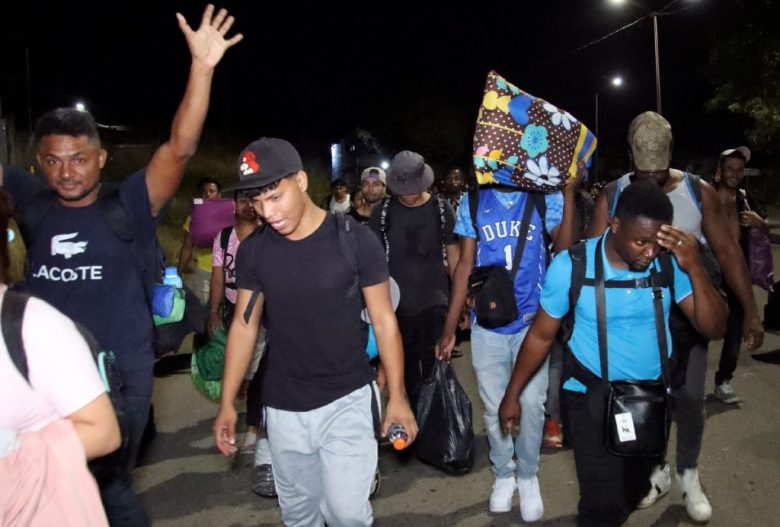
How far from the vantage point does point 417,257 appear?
18.0 feet

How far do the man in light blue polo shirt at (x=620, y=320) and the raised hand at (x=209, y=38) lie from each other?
1.73m

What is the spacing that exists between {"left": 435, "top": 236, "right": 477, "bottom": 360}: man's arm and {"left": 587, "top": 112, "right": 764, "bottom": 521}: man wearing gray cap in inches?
29.4

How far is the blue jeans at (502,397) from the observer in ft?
14.2

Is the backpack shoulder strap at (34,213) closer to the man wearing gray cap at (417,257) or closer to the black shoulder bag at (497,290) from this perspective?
the black shoulder bag at (497,290)

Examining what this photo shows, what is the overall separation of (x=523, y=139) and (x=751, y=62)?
19.8 m

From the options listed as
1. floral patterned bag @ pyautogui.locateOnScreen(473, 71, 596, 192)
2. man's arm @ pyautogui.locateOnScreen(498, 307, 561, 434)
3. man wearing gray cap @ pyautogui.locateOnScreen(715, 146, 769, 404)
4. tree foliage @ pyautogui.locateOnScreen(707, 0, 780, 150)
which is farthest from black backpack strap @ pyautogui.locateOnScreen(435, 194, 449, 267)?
tree foliage @ pyautogui.locateOnScreen(707, 0, 780, 150)

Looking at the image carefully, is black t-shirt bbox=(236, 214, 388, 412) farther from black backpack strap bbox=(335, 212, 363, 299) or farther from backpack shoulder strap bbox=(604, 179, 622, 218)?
backpack shoulder strap bbox=(604, 179, 622, 218)

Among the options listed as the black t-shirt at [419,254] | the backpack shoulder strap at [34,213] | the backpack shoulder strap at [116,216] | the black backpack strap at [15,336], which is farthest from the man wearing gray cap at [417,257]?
the black backpack strap at [15,336]

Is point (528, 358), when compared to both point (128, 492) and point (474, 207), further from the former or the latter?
point (128, 492)

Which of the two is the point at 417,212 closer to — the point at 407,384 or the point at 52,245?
the point at 407,384

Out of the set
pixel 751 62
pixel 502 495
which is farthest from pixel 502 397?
pixel 751 62

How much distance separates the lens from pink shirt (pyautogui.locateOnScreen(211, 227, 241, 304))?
209 inches

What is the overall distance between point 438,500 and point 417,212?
81.7 inches

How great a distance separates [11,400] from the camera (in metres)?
1.87
